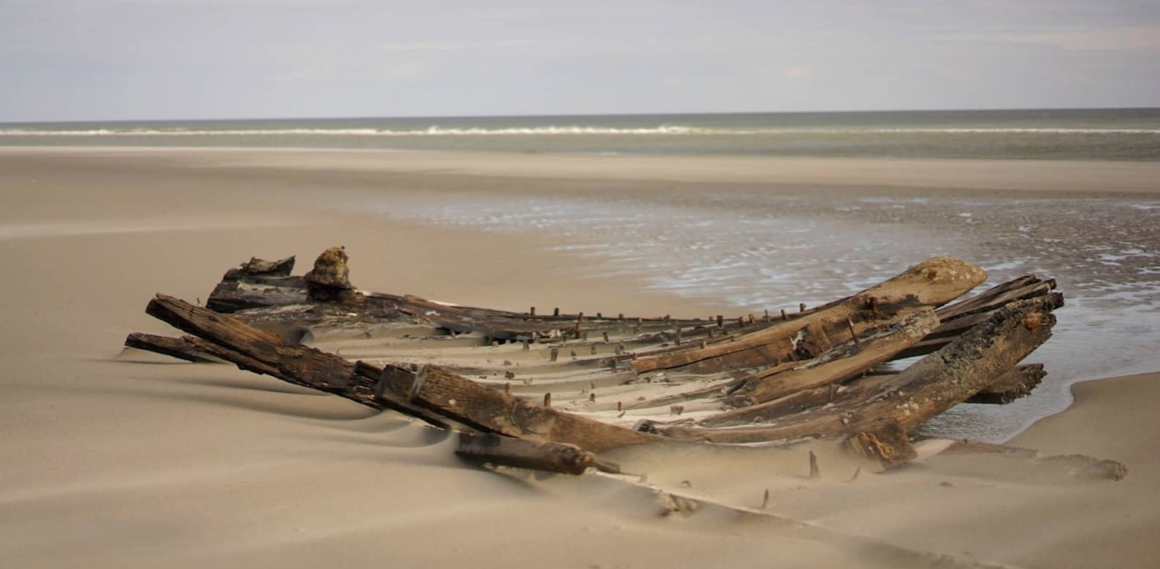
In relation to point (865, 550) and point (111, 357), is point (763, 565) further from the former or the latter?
point (111, 357)

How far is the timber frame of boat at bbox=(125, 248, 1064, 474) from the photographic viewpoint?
10.7 feet

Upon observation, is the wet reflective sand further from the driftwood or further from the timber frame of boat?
the driftwood

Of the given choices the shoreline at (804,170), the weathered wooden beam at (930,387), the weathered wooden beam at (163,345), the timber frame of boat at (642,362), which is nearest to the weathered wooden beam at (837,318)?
the timber frame of boat at (642,362)

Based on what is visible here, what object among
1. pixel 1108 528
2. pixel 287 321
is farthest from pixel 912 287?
pixel 287 321

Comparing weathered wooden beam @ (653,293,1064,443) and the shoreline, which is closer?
weathered wooden beam @ (653,293,1064,443)

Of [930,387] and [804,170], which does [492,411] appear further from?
[804,170]

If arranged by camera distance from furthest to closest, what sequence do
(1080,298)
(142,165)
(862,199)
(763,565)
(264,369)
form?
(142,165)
(862,199)
(1080,298)
(264,369)
(763,565)

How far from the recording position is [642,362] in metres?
4.44

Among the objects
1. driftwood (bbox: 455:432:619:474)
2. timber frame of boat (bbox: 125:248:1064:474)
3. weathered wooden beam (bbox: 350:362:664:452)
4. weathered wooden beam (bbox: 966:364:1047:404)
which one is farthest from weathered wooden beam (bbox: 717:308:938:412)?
driftwood (bbox: 455:432:619:474)

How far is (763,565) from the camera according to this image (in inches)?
106

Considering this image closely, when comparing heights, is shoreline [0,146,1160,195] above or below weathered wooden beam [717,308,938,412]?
above

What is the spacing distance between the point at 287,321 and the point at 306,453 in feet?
6.50

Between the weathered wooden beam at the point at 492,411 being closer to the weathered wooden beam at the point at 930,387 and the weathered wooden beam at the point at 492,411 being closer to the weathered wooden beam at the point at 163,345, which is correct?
the weathered wooden beam at the point at 930,387

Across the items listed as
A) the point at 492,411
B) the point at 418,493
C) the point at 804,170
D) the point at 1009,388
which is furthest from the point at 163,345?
the point at 804,170
